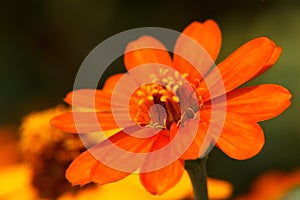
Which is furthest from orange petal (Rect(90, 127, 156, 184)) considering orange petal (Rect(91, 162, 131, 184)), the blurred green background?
the blurred green background

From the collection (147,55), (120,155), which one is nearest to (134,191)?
(147,55)

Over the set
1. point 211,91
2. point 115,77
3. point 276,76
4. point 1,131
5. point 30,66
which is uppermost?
point 30,66

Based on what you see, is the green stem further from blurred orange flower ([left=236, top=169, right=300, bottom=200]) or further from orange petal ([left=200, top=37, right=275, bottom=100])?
blurred orange flower ([left=236, top=169, right=300, bottom=200])

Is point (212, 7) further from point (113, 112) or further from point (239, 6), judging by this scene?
point (113, 112)

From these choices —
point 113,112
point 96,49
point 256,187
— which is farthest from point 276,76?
point 113,112

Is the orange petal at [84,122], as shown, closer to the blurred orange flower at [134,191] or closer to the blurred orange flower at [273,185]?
the blurred orange flower at [134,191]

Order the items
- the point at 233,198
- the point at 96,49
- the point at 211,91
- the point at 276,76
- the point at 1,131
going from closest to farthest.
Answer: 1. the point at 211,91
2. the point at 233,198
3. the point at 276,76
4. the point at 1,131
5. the point at 96,49
